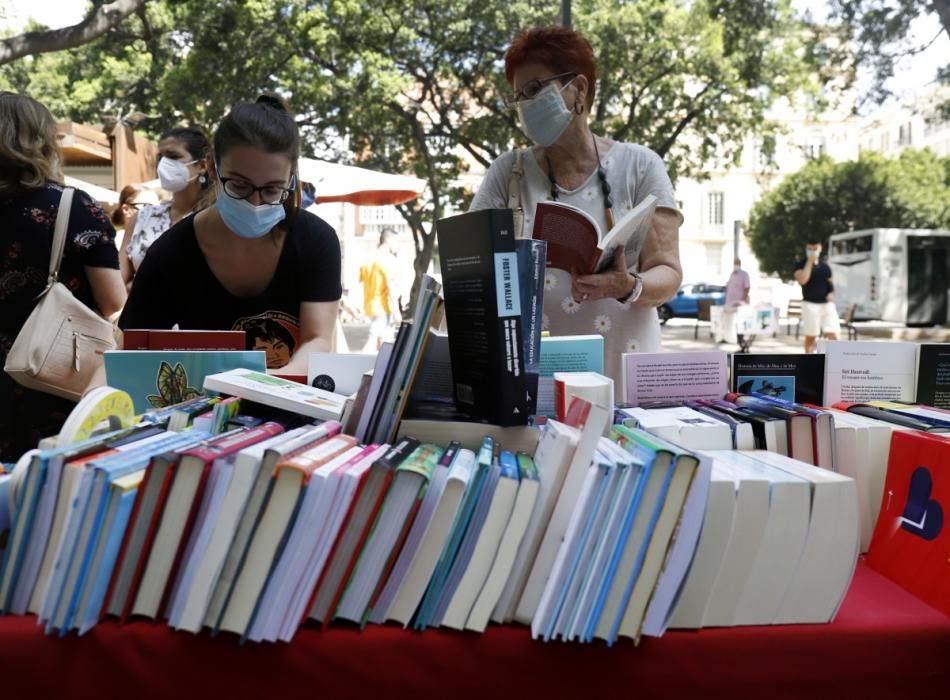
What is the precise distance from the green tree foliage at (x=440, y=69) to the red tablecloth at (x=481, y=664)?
14217mm

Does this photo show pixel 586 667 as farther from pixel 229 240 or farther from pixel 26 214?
pixel 26 214

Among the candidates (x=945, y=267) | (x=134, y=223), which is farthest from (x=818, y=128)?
(x=134, y=223)

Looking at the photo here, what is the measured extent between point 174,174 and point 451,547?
348cm

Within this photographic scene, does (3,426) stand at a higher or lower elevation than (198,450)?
lower

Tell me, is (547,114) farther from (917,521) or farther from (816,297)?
(816,297)

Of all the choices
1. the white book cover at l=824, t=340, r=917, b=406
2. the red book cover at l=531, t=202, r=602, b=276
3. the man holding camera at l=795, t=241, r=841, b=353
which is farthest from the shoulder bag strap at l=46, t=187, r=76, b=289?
the man holding camera at l=795, t=241, r=841, b=353

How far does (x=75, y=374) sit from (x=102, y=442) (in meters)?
1.62

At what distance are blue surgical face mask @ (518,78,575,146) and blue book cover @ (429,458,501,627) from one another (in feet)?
5.74

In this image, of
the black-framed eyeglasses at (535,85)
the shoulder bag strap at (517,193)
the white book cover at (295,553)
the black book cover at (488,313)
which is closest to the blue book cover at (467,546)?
the white book cover at (295,553)

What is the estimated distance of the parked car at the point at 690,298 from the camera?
2880 centimetres

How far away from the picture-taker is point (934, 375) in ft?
6.88

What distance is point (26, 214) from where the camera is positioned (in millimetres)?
2742

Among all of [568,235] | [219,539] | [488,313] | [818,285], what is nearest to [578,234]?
[568,235]

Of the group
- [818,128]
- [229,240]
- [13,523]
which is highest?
[818,128]
